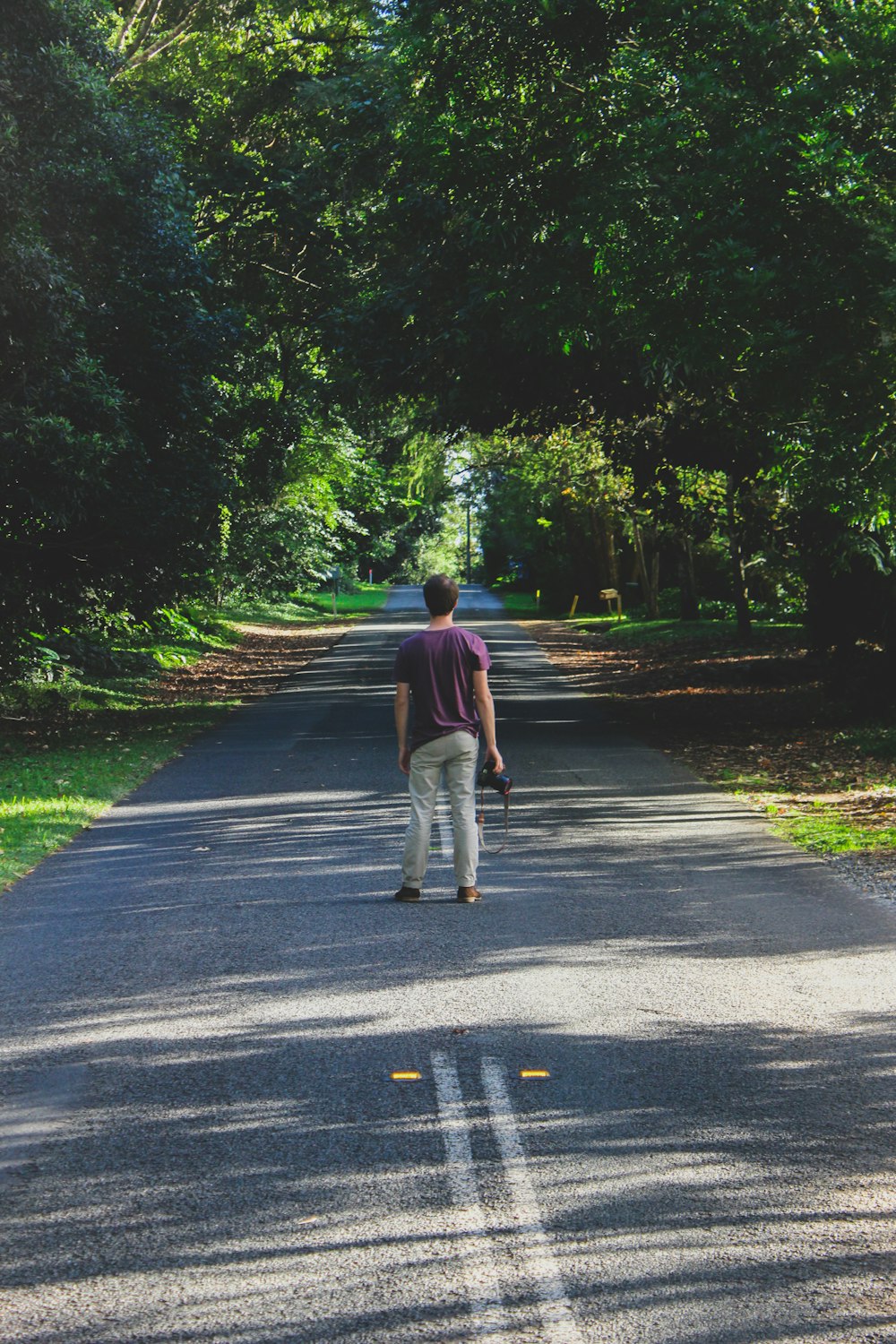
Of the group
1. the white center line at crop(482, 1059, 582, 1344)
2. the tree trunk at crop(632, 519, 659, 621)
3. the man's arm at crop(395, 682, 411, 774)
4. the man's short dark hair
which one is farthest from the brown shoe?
the tree trunk at crop(632, 519, 659, 621)

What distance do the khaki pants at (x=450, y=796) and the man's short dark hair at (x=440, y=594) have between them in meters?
0.79

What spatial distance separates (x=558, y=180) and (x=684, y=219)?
390 cm

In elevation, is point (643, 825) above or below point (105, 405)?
below

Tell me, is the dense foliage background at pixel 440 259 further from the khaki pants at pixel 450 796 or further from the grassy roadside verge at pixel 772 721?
the khaki pants at pixel 450 796

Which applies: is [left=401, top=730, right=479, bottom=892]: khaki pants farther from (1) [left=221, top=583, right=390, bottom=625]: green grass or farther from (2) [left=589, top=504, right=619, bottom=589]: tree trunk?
(2) [left=589, top=504, right=619, bottom=589]: tree trunk

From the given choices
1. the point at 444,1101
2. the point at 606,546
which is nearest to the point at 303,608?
the point at 606,546

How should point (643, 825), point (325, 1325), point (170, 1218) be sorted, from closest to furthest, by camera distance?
point (325, 1325), point (170, 1218), point (643, 825)

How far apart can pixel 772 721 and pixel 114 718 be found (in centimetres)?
966

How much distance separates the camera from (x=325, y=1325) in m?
3.91

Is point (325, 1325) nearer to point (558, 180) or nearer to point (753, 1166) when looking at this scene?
point (753, 1166)

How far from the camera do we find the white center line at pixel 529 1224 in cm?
393

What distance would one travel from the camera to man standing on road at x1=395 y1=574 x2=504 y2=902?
899cm

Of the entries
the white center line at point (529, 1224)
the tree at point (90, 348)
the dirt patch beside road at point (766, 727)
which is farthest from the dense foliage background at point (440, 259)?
the white center line at point (529, 1224)

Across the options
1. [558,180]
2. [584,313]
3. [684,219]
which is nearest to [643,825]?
[684,219]
